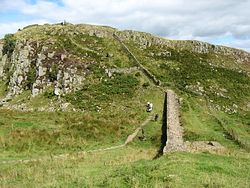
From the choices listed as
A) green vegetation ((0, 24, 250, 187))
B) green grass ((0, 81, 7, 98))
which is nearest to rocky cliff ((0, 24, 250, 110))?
green vegetation ((0, 24, 250, 187))

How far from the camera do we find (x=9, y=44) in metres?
112

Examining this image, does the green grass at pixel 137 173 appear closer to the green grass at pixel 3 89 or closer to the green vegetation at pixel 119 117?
the green vegetation at pixel 119 117

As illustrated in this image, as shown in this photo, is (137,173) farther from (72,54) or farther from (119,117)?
(72,54)

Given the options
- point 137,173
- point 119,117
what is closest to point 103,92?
point 119,117

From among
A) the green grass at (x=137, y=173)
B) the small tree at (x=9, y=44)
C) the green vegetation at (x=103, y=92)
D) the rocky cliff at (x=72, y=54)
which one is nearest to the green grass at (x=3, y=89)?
the rocky cliff at (x=72, y=54)

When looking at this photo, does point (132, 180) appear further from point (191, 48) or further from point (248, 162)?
point (191, 48)

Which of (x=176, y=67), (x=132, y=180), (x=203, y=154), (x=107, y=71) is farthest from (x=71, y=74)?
(x=132, y=180)

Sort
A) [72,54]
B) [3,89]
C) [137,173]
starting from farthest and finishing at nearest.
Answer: [3,89], [72,54], [137,173]

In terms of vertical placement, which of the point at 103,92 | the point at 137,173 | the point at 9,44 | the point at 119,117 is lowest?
the point at 137,173

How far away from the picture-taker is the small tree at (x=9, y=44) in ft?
364

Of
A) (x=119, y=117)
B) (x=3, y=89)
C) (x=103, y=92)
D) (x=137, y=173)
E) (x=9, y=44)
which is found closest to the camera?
(x=137, y=173)

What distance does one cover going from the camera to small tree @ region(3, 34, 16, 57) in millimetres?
111081

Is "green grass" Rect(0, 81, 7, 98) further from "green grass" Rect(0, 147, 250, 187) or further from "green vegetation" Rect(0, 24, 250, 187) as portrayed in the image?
"green grass" Rect(0, 147, 250, 187)

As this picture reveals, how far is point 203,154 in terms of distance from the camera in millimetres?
31688
